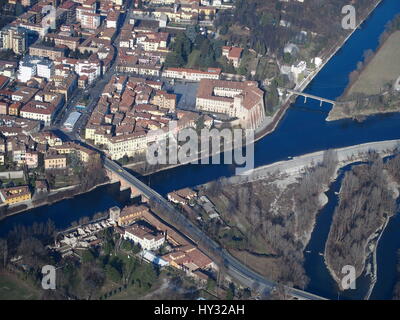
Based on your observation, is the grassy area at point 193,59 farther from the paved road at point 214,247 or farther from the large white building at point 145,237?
the large white building at point 145,237

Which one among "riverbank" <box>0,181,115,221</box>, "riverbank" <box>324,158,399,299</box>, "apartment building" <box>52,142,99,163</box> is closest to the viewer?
"riverbank" <box>324,158,399,299</box>

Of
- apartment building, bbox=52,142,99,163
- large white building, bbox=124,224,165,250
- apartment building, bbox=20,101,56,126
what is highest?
apartment building, bbox=20,101,56,126

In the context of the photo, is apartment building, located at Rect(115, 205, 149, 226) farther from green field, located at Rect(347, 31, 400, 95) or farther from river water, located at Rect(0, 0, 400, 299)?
green field, located at Rect(347, 31, 400, 95)

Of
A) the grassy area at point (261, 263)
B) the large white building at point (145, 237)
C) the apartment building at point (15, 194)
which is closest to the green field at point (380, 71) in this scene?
the grassy area at point (261, 263)

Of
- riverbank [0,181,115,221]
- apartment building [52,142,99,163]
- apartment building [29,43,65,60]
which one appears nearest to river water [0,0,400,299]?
riverbank [0,181,115,221]

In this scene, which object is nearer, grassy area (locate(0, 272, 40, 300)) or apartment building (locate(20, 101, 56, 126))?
grassy area (locate(0, 272, 40, 300))

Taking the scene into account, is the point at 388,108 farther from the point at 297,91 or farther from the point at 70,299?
the point at 70,299
